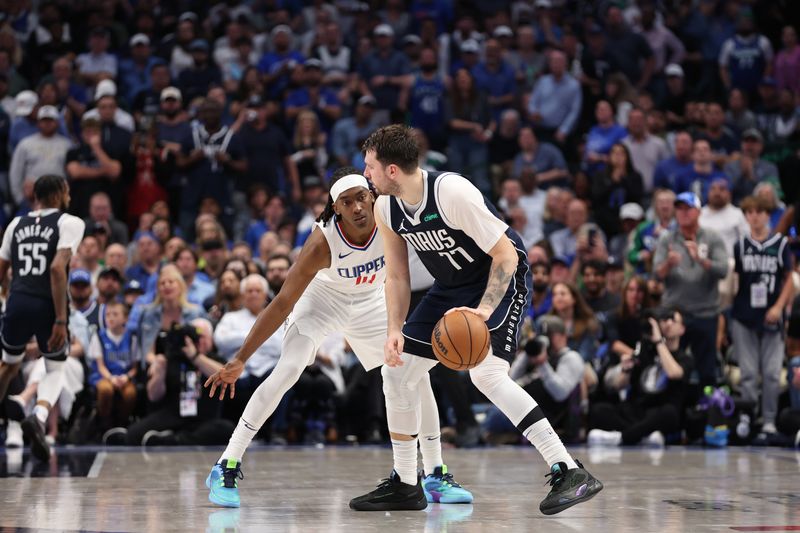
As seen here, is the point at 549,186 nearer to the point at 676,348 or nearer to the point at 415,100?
the point at 415,100

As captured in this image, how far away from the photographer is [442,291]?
668 centimetres

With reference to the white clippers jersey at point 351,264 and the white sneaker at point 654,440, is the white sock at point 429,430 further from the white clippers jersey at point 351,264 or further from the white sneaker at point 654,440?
the white sneaker at point 654,440

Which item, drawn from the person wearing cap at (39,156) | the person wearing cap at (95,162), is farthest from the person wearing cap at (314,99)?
the person wearing cap at (39,156)

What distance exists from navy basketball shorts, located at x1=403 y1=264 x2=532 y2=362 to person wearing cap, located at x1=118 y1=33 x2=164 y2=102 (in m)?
10.6

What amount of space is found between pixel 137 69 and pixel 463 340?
11.8m

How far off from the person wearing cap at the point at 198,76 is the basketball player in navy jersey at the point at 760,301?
7.69 m

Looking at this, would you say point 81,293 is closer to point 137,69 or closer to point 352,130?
point 352,130

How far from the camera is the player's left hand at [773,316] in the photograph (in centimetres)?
1138

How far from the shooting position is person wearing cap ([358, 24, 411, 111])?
16156 mm

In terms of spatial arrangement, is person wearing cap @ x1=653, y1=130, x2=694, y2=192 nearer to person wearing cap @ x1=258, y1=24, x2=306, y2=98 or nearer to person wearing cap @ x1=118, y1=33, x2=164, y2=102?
person wearing cap @ x1=258, y1=24, x2=306, y2=98

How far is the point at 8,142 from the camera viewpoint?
15125 millimetres

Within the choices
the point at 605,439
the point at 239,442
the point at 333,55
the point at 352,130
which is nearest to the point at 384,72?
the point at 333,55

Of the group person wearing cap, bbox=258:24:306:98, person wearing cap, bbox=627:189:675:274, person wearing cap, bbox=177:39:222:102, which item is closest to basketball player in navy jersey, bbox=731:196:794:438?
person wearing cap, bbox=627:189:675:274

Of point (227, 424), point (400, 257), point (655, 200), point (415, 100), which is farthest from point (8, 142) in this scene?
point (400, 257)
